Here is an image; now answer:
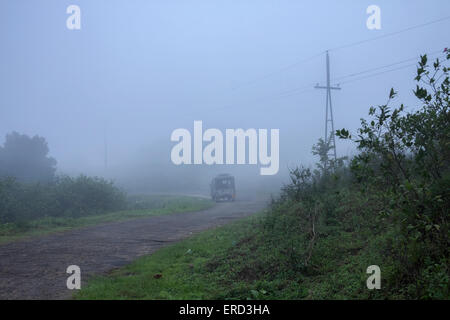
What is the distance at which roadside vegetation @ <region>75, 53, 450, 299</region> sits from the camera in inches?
195

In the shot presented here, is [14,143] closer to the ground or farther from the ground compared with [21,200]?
farther from the ground

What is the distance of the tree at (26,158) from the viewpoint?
36.4m

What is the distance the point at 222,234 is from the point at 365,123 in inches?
295

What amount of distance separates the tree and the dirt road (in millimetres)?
24833

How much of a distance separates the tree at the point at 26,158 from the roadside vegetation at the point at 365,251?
105ft

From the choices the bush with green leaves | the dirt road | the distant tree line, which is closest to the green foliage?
the distant tree line

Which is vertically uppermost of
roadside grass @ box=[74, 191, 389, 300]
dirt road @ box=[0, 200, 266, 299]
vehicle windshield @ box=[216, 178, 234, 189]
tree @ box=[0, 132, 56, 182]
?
tree @ box=[0, 132, 56, 182]

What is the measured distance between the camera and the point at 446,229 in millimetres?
4898

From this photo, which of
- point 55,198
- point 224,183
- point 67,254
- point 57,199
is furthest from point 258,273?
point 224,183

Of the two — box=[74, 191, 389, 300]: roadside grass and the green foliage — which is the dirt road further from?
the green foliage

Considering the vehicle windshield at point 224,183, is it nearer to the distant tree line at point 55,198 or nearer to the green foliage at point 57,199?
the distant tree line at point 55,198

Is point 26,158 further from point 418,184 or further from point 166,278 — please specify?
point 418,184
